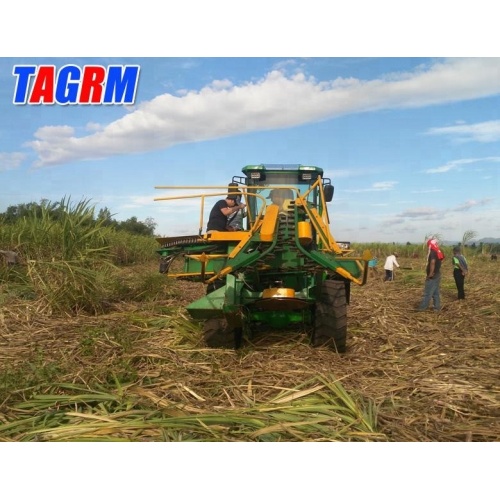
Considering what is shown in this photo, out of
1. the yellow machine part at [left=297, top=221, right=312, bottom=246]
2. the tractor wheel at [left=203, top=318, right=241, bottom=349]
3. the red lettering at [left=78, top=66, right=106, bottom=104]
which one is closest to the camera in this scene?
the yellow machine part at [left=297, top=221, right=312, bottom=246]

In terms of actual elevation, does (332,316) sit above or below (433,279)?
below

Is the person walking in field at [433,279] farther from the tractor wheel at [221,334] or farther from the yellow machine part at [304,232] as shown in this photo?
the tractor wheel at [221,334]

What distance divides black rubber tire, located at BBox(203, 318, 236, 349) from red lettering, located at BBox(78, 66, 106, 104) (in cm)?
313

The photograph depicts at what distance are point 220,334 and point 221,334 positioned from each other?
0.04ft

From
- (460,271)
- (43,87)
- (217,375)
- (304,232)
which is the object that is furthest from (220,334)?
(460,271)

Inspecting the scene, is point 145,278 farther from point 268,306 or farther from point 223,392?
point 223,392

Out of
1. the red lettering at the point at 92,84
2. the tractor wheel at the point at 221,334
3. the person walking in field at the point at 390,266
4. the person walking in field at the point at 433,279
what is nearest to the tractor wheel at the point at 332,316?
the tractor wheel at the point at 221,334

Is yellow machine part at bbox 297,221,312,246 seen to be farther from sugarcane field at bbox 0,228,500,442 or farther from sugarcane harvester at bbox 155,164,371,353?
sugarcane field at bbox 0,228,500,442

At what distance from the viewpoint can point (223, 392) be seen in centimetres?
402

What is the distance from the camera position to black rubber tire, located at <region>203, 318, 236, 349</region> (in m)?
5.23

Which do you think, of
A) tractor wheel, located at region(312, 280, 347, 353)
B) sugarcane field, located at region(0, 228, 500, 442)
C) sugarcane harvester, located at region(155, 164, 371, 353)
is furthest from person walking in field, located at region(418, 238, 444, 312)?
tractor wheel, located at region(312, 280, 347, 353)

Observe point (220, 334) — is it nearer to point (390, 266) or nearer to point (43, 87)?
point (43, 87)

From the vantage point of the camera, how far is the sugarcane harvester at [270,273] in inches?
194

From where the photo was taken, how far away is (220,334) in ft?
17.2
